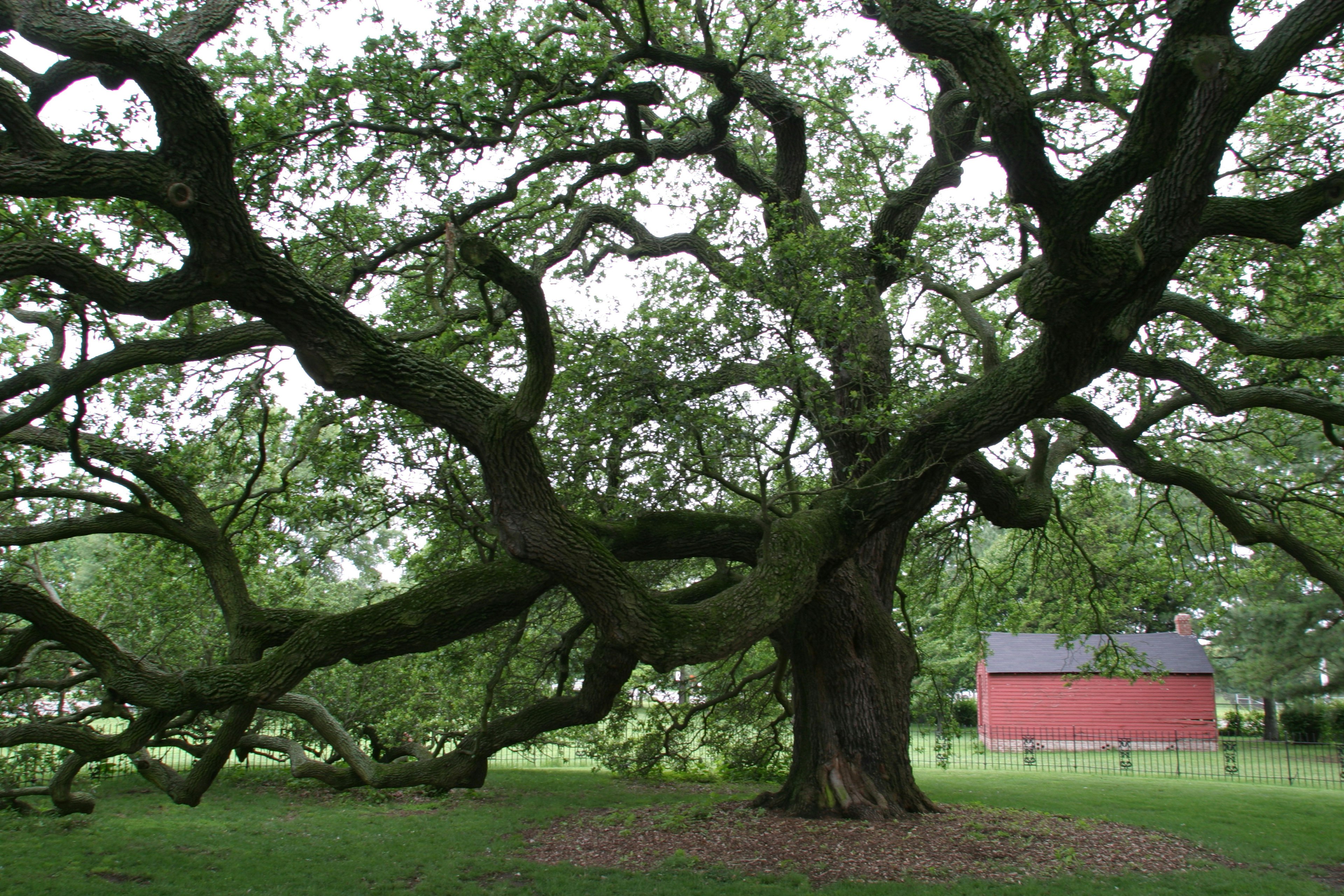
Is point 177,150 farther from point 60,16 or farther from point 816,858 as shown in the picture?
point 816,858

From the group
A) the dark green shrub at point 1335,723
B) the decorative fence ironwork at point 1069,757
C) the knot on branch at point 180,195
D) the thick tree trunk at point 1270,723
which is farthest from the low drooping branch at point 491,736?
the thick tree trunk at point 1270,723

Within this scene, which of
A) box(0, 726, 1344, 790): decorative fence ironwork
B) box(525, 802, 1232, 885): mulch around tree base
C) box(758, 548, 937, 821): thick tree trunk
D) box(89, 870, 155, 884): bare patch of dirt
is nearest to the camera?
box(89, 870, 155, 884): bare patch of dirt

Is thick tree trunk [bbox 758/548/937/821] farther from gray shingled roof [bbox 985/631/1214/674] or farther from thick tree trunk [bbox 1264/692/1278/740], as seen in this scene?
thick tree trunk [bbox 1264/692/1278/740]

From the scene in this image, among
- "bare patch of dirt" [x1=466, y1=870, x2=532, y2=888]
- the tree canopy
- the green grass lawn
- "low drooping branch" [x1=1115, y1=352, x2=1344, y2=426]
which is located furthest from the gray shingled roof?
"bare patch of dirt" [x1=466, y1=870, x2=532, y2=888]

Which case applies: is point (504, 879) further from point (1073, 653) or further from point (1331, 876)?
point (1073, 653)

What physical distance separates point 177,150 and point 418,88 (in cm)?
366

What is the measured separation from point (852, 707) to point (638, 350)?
543cm

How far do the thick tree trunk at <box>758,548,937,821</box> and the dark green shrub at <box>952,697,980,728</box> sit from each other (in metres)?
25.6

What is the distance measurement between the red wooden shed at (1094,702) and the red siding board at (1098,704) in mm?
18

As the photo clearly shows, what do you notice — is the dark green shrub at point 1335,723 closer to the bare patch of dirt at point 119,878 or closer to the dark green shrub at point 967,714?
the dark green shrub at point 967,714

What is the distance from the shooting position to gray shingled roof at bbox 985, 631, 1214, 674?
3045 cm

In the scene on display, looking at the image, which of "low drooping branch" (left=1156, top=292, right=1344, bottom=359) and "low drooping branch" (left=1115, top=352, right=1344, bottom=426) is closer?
"low drooping branch" (left=1156, top=292, right=1344, bottom=359)

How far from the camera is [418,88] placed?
8062mm

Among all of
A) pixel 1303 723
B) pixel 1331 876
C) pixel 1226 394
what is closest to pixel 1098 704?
pixel 1303 723
